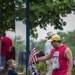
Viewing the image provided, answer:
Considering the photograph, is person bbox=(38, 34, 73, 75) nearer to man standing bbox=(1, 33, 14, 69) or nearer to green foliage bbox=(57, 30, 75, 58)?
man standing bbox=(1, 33, 14, 69)

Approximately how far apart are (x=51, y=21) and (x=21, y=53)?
3.15 meters

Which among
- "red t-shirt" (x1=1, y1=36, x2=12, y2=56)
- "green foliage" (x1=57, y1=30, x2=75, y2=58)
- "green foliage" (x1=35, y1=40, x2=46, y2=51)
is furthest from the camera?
"green foliage" (x1=35, y1=40, x2=46, y2=51)

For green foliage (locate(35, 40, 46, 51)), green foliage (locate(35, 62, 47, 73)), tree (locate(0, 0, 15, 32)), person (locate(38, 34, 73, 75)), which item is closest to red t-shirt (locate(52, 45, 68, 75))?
person (locate(38, 34, 73, 75))

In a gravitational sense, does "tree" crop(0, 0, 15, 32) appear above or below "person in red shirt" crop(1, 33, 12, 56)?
above

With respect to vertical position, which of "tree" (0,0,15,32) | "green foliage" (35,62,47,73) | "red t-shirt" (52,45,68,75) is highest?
"tree" (0,0,15,32)

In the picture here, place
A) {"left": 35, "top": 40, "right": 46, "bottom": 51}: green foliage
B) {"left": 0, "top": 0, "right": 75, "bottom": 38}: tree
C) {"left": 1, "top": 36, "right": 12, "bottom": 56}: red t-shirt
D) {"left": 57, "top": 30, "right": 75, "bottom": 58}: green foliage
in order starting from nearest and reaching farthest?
{"left": 0, "top": 0, "right": 75, "bottom": 38}: tree < {"left": 1, "top": 36, "right": 12, "bottom": 56}: red t-shirt < {"left": 57, "top": 30, "right": 75, "bottom": 58}: green foliage < {"left": 35, "top": 40, "right": 46, "bottom": 51}: green foliage

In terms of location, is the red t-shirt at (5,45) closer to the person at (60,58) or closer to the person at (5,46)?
the person at (5,46)

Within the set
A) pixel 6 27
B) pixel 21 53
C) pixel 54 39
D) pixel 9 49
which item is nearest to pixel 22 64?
pixel 21 53

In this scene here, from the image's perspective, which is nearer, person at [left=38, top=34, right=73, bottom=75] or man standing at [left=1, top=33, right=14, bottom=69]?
person at [left=38, top=34, right=73, bottom=75]

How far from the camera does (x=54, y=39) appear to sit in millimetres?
9484

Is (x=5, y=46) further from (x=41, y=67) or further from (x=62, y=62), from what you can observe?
(x=62, y=62)

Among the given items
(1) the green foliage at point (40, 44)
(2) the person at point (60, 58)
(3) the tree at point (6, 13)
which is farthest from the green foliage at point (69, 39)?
(2) the person at point (60, 58)

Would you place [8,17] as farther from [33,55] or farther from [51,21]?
[33,55]

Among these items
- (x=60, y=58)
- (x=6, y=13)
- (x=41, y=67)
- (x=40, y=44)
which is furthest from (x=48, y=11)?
(x=60, y=58)
